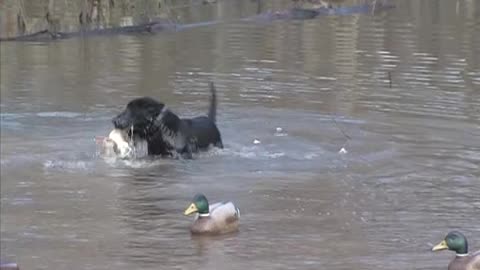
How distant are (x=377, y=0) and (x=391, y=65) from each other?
513 inches

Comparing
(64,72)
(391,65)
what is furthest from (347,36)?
(64,72)

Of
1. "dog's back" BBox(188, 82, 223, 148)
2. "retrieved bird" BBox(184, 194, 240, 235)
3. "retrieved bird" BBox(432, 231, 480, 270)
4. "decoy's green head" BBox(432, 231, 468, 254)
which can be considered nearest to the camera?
"retrieved bird" BBox(432, 231, 480, 270)

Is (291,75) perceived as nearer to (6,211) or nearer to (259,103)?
(259,103)

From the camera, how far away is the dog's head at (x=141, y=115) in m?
11.9

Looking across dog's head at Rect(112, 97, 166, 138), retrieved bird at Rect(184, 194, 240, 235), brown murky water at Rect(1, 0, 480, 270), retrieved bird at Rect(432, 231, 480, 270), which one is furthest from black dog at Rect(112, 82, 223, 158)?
retrieved bird at Rect(432, 231, 480, 270)

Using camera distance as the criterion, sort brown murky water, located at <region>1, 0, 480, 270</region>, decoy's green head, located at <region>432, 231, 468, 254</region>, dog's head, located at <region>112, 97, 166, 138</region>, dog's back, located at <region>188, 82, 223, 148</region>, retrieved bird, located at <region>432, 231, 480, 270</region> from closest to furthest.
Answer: retrieved bird, located at <region>432, 231, 480, 270</region> → decoy's green head, located at <region>432, 231, 468, 254</region> → brown murky water, located at <region>1, 0, 480, 270</region> → dog's head, located at <region>112, 97, 166, 138</region> → dog's back, located at <region>188, 82, 223, 148</region>

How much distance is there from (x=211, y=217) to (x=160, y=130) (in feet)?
11.3

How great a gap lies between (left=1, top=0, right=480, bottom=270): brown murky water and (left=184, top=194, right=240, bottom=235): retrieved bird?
0.36ft

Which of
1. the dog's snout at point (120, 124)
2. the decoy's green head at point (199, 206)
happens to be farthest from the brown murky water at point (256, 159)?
the dog's snout at point (120, 124)

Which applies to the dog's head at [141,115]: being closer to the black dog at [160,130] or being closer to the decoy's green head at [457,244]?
the black dog at [160,130]

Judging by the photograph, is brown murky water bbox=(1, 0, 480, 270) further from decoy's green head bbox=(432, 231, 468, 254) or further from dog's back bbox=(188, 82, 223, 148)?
decoy's green head bbox=(432, 231, 468, 254)

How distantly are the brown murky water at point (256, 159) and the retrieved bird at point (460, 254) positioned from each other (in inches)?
10.9

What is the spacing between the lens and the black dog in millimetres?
11938

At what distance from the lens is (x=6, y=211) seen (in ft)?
31.4
